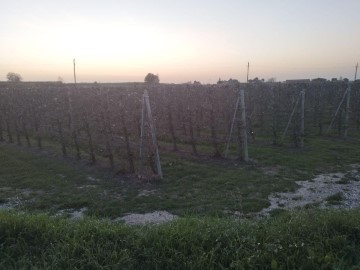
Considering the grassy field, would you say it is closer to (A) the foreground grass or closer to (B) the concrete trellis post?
(A) the foreground grass

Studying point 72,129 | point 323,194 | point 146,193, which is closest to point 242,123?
point 323,194

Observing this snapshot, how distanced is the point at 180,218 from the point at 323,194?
3.99 meters

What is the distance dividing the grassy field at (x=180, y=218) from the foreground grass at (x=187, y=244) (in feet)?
0.04

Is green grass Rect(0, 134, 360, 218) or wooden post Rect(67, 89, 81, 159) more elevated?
wooden post Rect(67, 89, 81, 159)


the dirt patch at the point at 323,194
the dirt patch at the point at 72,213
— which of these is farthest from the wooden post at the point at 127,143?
the dirt patch at the point at 323,194

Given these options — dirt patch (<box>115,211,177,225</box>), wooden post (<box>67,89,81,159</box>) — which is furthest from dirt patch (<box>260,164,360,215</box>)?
wooden post (<box>67,89,81,159</box>)

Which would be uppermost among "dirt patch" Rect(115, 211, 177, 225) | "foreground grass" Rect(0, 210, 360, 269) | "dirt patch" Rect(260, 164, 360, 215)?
"foreground grass" Rect(0, 210, 360, 269)

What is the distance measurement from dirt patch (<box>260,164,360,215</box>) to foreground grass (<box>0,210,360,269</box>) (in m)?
2.26

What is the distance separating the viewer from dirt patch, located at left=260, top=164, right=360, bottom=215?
7048 millimetres

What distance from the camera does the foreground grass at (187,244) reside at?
3.81 metres

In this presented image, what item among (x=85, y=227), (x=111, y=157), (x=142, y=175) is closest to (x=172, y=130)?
(x=111, y=157)

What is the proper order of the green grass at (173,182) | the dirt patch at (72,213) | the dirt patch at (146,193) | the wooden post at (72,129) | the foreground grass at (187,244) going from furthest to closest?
the wooden post at (72,129)
the dirt patch at (146,193)
the green grass at (173,182)
the dirt patch at (72,213)
the foreground grass at (187,244)

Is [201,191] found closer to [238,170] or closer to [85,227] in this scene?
[238,170]

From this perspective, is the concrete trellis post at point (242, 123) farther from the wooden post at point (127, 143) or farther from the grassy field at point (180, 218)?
the wooden post at point (127, 143)
